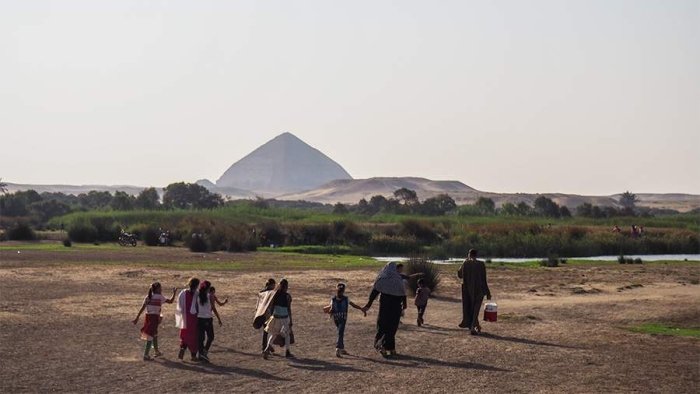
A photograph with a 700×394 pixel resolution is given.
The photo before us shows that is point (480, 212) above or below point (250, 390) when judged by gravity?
above

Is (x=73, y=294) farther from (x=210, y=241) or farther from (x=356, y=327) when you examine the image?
(x=210, y=241)

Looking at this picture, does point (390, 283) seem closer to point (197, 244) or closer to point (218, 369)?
point (218, 369)

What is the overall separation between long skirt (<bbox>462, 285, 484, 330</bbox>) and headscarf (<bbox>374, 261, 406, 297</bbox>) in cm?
344

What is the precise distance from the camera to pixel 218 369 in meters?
19.1

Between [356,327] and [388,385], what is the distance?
907cm

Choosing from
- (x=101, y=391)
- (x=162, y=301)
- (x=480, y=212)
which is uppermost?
(x=480, y=212)

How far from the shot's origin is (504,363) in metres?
20.6

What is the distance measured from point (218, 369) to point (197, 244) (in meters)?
46.5

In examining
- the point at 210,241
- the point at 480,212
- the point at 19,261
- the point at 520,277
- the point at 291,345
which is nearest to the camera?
the point at 291,345

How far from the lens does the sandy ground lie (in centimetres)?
1805

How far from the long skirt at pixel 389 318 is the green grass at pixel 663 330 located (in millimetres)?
8383

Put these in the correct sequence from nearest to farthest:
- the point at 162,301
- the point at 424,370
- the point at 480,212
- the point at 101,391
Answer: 1. the point at 101,391
2. the point at 424,370
3. the point at 162,301
4. the point at 480,212

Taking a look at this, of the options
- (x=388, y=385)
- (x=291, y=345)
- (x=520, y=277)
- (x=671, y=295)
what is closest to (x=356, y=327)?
(x=291, y=345)

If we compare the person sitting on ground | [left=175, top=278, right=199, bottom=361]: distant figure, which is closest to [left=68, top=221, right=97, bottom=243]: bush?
the person sitting on ground
